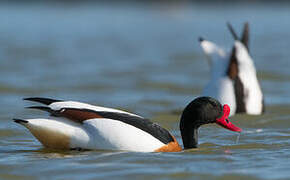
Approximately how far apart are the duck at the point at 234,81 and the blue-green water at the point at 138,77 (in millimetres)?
249

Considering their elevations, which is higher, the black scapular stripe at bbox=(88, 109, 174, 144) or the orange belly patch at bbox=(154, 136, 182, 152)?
the black scapular stripe at bbox=(88, 109, 174, 144)

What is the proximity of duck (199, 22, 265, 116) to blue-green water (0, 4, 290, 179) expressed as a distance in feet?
0.82

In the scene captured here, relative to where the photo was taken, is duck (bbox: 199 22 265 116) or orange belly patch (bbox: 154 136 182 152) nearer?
orange belly patch (bbox: 154 136 182 152)

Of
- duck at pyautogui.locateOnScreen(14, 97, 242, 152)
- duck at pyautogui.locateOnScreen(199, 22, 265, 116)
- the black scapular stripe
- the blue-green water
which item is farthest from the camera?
duck at pyautogui.locateOnScreen(199, 22, 265, 116)

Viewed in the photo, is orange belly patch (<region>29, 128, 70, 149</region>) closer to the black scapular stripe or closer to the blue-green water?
the blue-green water

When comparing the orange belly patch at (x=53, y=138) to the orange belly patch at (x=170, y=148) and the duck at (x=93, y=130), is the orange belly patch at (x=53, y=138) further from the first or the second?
the orange belly patch at (x=170, y=148)

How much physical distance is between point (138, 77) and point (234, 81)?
473 cm

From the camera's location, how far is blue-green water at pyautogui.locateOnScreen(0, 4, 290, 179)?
6.39m

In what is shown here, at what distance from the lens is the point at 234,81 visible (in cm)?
977

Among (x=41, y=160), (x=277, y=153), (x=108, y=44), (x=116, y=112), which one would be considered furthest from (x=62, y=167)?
(x=108, y=44)

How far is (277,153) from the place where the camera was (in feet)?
23.0

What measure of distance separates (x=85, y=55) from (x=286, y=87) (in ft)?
22.4

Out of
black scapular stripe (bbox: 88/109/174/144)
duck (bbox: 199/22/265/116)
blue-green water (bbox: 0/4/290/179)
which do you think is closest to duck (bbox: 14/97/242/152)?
black scapular stripe (bbox: 88/109/174/144)

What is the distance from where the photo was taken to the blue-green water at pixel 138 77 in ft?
21.0
